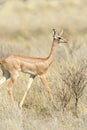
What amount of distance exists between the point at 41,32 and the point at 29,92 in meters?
28.1

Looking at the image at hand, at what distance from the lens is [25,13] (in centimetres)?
4791

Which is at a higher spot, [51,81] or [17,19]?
[51,81]

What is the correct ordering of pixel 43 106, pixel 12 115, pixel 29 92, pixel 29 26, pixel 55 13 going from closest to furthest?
pixel 12 115
pixel 43 106
pixel 29 92
pixel 29 26
pixel 55 13

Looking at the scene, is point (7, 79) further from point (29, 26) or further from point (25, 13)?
point (25, 13)

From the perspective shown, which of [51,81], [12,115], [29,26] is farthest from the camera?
[29,26]

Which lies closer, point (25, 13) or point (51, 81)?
point (51, 81)

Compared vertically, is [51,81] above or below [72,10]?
above

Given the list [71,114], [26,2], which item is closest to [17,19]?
[26,2]

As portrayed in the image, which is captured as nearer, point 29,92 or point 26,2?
point 29,92

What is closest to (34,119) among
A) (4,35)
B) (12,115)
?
(12,115)

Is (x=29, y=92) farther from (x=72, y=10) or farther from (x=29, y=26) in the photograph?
(x=72, y=10)

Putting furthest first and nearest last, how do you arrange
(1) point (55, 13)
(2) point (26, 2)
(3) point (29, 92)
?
(2) point (26, 2)
(1) point (55, 13)
(3) point (29, 92)

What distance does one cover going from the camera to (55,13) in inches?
1864

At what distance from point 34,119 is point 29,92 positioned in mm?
2028
